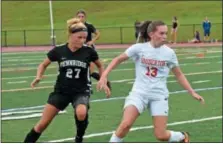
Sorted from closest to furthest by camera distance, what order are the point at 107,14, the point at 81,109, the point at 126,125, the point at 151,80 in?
the point at 126,125, the point at 151,80, the point at 81,109, the point at 107,14

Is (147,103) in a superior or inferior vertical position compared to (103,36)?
superior

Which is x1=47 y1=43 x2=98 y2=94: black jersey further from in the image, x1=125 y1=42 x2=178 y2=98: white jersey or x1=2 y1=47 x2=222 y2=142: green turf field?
x1=2 y1=47 x2=222 y2=142: green turf field

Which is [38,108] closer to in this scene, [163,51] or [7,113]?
[7,113]

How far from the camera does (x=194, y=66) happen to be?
25125 millimetres

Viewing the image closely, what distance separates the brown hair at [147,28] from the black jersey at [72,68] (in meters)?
0.85

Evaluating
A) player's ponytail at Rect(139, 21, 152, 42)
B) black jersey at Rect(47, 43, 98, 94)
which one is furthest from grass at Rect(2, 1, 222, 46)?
player's ponytail at Rect(139, 21, 152, 42)

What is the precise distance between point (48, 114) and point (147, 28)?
1.82m

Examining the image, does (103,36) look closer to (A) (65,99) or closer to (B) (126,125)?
(A) (65,99)

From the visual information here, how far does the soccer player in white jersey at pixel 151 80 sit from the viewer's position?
8.56m

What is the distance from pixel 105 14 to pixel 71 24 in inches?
2539

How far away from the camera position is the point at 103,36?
178 feet

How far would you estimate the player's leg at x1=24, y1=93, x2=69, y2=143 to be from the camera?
911cm

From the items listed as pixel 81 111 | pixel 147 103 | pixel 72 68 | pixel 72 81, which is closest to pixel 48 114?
pixel 81 111

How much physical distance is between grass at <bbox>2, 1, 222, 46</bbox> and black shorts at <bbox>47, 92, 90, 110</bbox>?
44983 mm
